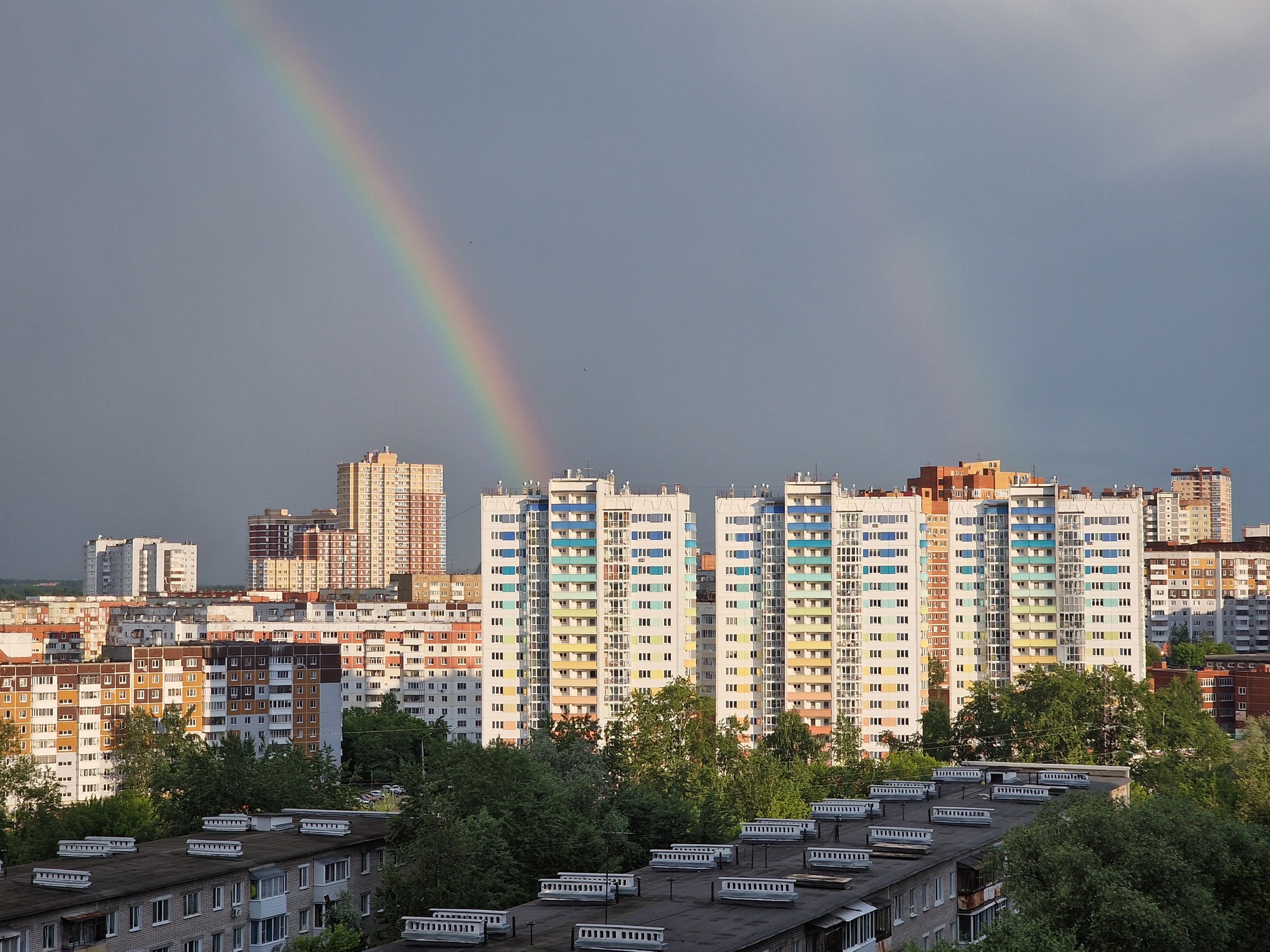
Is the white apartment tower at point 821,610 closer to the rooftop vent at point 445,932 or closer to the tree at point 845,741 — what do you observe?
the tree at point 845,741

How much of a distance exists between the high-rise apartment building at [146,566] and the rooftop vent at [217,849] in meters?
172

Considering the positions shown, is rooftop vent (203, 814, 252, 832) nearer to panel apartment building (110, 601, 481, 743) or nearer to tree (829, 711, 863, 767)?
tree (829, 711, 863, 767)

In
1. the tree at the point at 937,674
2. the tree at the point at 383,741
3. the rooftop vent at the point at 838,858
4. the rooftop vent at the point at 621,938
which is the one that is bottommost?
the tree at the point at 383,741

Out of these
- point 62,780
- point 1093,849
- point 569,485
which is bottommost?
point 62,780

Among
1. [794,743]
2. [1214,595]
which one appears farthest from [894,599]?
[1214,595]

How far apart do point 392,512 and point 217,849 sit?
169786 mm

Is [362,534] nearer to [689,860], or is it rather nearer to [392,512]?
[392,512]

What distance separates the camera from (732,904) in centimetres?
1878

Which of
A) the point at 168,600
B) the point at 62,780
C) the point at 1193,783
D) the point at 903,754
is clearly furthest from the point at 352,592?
the point at 1193,783

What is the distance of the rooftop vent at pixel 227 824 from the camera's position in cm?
2731

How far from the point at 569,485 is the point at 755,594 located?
33.9 ft

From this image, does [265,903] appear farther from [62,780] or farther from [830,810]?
[62,780]

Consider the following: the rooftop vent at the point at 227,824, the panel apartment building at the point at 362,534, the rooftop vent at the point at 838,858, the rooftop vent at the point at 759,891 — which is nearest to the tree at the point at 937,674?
the rooftop vent at the point at 227,824

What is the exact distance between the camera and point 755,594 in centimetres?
7031
